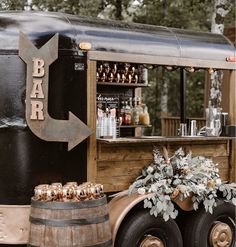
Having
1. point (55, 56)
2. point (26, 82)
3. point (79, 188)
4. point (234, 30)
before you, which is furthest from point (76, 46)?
point (234, 30)

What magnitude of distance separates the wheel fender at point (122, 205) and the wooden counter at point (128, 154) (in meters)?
0.18

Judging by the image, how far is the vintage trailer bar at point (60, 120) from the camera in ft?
16.7

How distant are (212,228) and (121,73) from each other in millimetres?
2790

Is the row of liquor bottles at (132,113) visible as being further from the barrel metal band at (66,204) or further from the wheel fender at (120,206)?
the barrel metal band at (66,204)

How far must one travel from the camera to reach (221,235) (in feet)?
19.6

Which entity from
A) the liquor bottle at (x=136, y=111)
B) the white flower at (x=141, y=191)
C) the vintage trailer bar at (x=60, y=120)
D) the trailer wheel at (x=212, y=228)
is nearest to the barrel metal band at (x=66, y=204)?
the vintage trailer bar at (x=60, y=120)

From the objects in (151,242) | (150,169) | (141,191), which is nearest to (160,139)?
(150,169)

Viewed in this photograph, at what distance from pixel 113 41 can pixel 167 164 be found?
1527 millimetres

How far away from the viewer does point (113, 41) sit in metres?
5.62

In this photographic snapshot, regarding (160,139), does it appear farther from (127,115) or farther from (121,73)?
(127,115)

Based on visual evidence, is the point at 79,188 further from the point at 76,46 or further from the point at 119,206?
the point at 76,46

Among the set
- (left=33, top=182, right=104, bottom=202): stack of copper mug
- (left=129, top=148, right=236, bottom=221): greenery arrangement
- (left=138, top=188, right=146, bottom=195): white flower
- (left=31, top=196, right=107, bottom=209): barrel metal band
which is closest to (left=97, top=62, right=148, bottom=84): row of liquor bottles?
(left=129, top=148, right=236, bottom=221): greenery arrangement

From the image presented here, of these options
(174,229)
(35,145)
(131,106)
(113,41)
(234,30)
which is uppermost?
(234,30)

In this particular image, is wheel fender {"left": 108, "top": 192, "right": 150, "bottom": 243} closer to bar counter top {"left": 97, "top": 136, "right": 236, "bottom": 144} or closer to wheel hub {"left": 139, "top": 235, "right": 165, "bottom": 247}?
wheel hub {"left": 139, "top": 235, "right": 165, "bottom": 247}
